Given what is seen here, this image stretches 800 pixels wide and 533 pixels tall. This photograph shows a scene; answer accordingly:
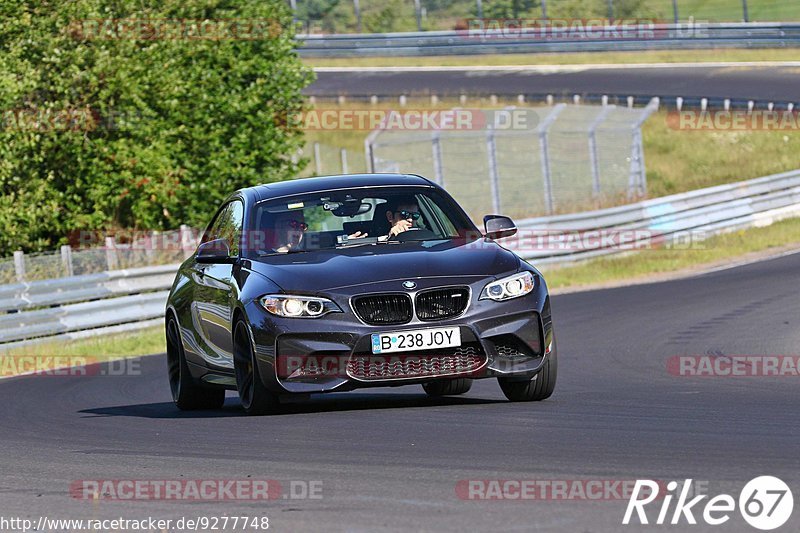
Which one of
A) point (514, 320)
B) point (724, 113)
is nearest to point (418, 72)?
point (724, 113)

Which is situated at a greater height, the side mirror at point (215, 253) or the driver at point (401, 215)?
the driver at point (401, 215)

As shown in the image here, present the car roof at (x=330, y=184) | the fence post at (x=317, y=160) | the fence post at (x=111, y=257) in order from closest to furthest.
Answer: the car roof at (x=330, y=184) → the fence post at (x=111, y=257) → the fence post at (x=317, y=160)

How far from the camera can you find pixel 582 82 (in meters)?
53.2

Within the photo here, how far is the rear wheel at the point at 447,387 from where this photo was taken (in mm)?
11273

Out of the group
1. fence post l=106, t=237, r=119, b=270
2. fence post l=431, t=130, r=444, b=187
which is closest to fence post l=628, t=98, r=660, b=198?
fence post l=431, t=130, r=444, b=187

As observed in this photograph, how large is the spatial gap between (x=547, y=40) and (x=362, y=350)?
51911 mm

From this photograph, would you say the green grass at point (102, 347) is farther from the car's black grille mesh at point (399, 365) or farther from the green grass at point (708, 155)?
the green grass at point (708, 155)

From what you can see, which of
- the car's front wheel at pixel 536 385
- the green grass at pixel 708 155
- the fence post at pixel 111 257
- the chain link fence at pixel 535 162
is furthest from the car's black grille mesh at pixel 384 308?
the green grass at pixel 708 155

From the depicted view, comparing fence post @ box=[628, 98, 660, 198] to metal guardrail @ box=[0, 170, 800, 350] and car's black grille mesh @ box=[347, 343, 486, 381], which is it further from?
car's black grille mesh @ box=[347, 343, 486, 381]

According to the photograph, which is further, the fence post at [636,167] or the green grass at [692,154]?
the green grass at [692,154]

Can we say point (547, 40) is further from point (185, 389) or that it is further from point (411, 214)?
point (411, 214)

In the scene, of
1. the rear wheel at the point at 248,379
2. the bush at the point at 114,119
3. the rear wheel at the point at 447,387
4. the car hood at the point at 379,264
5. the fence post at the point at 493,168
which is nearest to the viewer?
the car hood at the point at 379,264

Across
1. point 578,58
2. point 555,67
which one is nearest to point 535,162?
point 555,67

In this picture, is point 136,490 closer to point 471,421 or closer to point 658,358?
point 471,421
